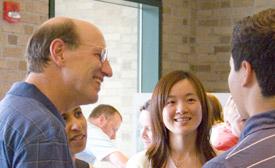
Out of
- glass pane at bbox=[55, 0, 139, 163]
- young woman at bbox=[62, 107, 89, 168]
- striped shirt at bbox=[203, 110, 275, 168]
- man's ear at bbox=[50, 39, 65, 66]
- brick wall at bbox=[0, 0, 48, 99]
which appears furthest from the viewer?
glass pane at bbox=[55, 0, 139, 163]

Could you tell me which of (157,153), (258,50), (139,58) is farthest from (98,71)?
(139,58)

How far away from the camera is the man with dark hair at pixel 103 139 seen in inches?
148

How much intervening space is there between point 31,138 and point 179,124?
129 cm

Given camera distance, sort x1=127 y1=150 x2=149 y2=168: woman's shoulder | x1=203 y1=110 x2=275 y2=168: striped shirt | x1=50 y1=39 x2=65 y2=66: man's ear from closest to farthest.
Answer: x1=203 y1=110 x2=275 y2=168: striped shirt → x1=50 y1=39 x2=65 y2=66: man's ear → x1=127 y1=150 x2=149 y2=168: woman's shoulder

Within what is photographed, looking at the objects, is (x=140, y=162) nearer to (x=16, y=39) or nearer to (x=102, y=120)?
(x=102, y=120)

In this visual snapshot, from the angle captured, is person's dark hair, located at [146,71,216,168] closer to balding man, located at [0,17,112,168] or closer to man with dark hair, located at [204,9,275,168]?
balding man, located at [0,17,112,168]

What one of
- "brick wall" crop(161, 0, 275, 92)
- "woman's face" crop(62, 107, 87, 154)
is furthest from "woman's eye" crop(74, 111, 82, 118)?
"brick wall" crop(161, 0, 275, 92)

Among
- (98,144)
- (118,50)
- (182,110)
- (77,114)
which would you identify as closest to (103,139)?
(98,144)

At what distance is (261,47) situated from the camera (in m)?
1.26

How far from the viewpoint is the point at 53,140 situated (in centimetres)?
136

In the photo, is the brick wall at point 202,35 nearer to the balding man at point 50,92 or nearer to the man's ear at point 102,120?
the man's ear at point 102,120

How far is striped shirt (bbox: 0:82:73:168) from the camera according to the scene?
1341 mm

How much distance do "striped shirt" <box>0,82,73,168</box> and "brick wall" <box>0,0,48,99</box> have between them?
111 inches

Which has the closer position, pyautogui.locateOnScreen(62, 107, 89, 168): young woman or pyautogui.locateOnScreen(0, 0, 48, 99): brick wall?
pyautogui.locateOnScreen(62, 107, 89, 168): young woman
